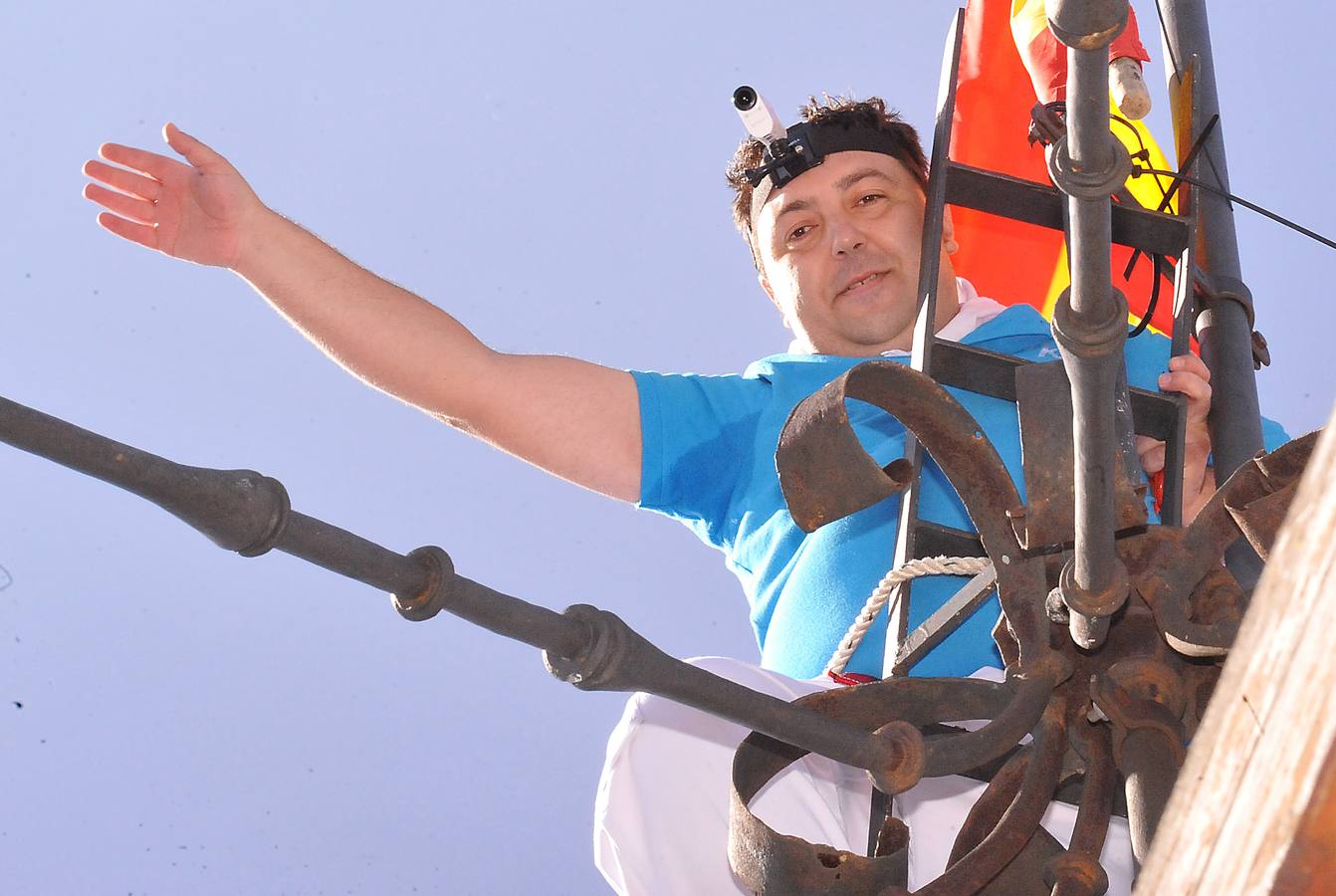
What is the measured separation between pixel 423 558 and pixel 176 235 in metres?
1.44

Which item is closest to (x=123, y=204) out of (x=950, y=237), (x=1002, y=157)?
(x=950, y=237)

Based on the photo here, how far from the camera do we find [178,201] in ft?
8.19

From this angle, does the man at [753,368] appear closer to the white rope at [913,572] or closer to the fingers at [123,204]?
the fingers at [123,204]

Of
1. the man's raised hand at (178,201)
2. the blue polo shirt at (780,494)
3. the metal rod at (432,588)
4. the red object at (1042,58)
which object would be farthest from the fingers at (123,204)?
the red object at (1042,58)

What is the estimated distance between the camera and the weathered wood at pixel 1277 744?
2.57 feet

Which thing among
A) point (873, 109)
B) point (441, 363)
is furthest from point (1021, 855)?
point (873, 109)

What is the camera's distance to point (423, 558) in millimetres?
1215

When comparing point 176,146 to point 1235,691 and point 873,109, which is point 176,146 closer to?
point 873,109

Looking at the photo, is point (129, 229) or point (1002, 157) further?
point (1002, 157)

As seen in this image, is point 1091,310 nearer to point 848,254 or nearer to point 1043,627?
point 1043,627

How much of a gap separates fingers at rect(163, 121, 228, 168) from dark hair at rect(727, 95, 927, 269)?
1122 mm

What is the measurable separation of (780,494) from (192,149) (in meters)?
1.06

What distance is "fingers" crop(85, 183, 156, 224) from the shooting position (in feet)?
8.11

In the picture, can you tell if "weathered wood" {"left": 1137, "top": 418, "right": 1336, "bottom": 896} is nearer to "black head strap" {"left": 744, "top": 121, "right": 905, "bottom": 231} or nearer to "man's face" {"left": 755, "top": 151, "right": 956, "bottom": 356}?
"man's face" {"left": 755, "top": 151, "right": 956, "bottom": 356}
